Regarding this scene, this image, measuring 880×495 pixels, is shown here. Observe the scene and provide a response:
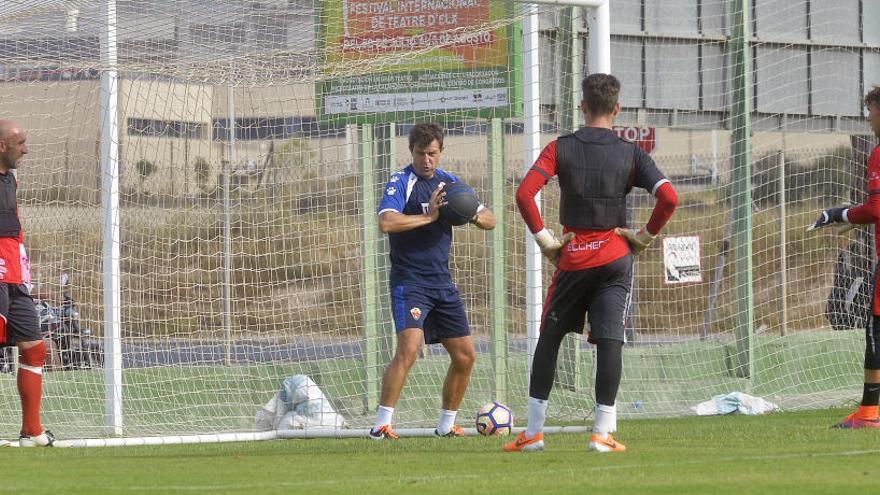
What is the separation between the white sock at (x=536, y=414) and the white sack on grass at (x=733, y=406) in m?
3.91

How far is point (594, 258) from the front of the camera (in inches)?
336

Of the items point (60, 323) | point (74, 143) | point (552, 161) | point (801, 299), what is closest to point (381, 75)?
point (74, 143)

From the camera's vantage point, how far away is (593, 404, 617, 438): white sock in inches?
334

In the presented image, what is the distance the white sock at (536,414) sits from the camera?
8.67m

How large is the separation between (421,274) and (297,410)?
91.0 inches

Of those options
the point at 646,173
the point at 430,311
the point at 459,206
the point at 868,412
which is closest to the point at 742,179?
the point at 868,412

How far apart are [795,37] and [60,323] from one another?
778 cm

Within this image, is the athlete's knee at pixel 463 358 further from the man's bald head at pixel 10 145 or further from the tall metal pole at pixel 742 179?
the tall metal pole at pixel 742 179

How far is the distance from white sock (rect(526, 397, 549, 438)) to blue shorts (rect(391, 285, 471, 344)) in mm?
1509

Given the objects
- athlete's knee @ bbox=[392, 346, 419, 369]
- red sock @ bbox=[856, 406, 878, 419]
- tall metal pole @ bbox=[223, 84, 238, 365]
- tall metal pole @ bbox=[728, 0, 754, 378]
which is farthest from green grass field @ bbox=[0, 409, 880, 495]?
tall metal pole @ bbox=[728, 0, 754, 378]

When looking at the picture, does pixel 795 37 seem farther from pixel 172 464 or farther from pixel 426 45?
pixel 172 464

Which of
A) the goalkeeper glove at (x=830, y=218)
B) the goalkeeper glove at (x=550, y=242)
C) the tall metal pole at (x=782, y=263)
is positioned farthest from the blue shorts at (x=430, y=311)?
the tall metal pole at (x=782, y=263)

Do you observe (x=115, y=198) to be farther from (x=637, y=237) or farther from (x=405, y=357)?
(x=637, y=237)

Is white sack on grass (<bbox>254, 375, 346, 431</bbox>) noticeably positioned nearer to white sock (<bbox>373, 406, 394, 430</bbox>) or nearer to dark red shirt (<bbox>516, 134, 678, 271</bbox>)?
white sock (<bbox>373, 406, 394, 430</bbox>)
